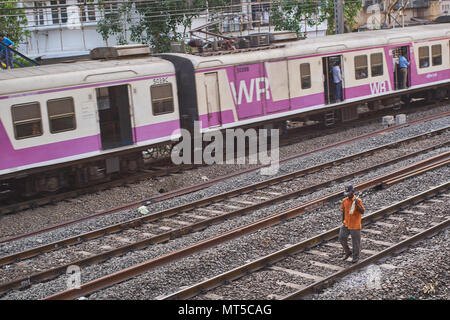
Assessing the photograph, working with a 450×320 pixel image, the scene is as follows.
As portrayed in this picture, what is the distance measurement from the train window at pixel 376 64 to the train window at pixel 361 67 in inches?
13.8

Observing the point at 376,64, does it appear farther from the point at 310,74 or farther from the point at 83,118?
the point at 83,118

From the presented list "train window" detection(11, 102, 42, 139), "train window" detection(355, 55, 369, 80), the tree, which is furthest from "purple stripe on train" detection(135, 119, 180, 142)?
the tree

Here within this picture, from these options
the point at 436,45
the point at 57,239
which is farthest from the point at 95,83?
the point at 436,45

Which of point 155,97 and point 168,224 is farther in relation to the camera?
point 155,97

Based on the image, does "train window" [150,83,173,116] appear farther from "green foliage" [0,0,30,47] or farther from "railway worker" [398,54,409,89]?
"green foliage" [0,0,30,47]

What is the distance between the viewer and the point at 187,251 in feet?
37.2

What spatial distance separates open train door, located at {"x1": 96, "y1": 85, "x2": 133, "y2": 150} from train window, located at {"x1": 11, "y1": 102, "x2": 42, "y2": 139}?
82.8 inches

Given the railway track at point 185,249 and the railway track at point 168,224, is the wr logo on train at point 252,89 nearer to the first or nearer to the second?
the railway track at point 168,224

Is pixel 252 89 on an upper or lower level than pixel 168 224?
upper

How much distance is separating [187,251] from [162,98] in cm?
698

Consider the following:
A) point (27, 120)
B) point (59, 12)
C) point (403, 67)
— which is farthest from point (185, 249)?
point (59, 12)

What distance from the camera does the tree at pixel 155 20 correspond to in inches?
1241

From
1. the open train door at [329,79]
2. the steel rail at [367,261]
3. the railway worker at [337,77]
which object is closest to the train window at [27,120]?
the steel rail at [367,261]

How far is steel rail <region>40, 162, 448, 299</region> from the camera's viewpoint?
995cm
